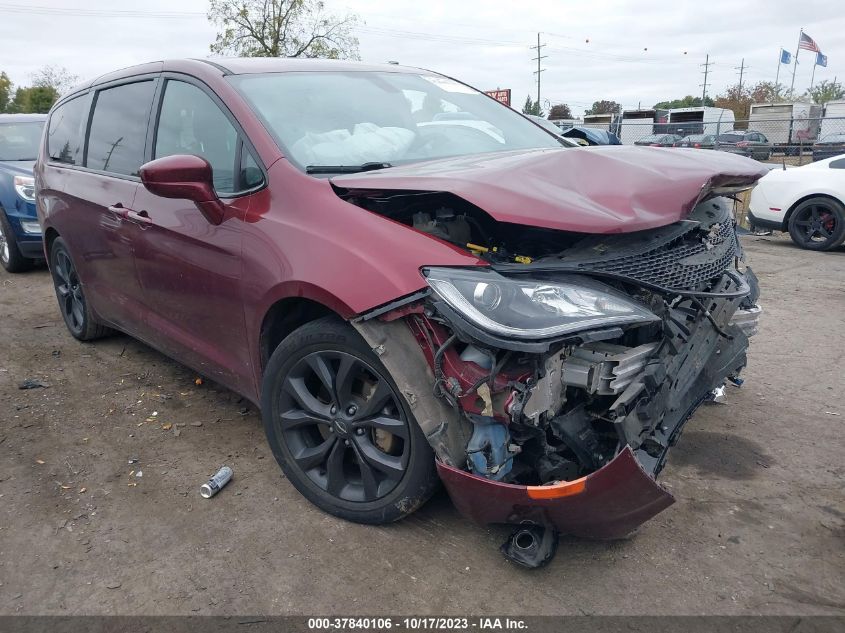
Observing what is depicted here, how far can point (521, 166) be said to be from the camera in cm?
238

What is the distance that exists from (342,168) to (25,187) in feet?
20.6

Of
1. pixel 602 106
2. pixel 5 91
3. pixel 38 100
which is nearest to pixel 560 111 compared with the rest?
pixel 602 106

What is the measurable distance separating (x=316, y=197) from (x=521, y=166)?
30.4 inches

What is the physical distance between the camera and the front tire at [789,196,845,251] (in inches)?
349

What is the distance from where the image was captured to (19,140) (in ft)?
27.2

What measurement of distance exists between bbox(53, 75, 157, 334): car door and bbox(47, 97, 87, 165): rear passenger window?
15cm

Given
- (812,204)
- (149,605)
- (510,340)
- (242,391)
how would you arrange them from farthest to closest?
1. (812,204)
2. (242,391)
3. (149,605)
4. (510,340)

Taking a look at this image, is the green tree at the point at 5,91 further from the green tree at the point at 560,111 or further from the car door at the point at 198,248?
the car door at the point at 198,248

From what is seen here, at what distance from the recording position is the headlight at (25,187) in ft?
24.1

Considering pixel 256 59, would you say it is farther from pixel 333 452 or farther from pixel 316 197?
pixel 333 452

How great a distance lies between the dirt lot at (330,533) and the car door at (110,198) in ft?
2.18

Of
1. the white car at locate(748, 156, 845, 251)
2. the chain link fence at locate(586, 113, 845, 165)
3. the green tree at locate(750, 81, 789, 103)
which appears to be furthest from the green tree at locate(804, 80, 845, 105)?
the white car at locate(748, 156, 845, 251)

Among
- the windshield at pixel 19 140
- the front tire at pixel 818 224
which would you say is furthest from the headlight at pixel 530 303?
the front tire at pixel 818 224

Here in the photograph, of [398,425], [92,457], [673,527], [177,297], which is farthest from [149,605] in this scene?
[673,527]
